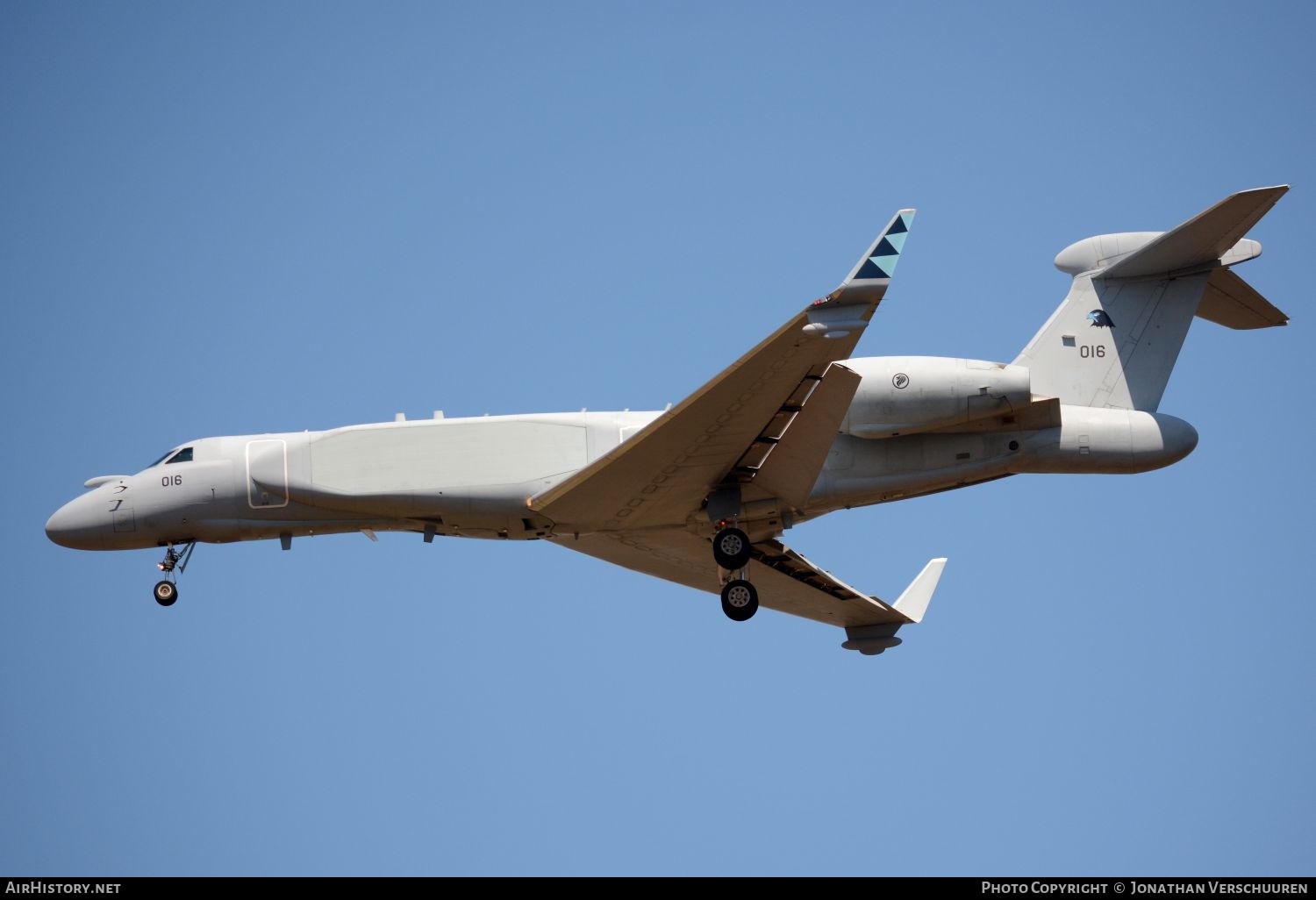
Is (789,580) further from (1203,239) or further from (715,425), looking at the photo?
(1203,239)

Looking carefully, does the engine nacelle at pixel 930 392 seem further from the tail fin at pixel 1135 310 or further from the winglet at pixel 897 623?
the winglet at pixel 897 623

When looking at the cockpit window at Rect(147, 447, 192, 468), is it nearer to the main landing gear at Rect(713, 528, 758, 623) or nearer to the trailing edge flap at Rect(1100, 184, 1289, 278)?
the main landing gear at Rect(713, 528, 758, 623)

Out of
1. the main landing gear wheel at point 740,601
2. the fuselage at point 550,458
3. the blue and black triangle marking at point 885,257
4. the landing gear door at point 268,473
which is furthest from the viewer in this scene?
the landing gear door at point 268,473

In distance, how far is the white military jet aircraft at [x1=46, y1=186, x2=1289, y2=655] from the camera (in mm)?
27641

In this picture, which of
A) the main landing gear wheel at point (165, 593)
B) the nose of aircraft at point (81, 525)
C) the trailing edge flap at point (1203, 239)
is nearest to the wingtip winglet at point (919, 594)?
the trailing edge flap at point (1203, 239)

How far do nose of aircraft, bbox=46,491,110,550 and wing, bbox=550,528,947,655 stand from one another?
27.3 ft

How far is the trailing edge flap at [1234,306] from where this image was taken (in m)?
30.9

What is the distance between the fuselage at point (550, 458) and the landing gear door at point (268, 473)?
0.02m

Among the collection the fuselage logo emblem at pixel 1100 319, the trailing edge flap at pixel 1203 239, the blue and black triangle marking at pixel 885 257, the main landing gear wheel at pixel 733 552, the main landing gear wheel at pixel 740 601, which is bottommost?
the main landing gear wheel at pixel 740 601

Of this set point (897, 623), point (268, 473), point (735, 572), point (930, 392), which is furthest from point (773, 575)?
point (268, 473)
